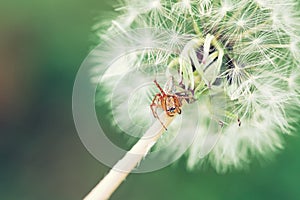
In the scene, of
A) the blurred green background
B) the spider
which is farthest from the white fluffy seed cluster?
the blurred green background

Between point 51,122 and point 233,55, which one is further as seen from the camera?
point 51,122

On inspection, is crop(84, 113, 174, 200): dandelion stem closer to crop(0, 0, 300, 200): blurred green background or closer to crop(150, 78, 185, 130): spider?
crop(150, 78, 185, 130): spider

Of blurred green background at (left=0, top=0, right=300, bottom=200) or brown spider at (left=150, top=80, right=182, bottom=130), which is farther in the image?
blurred green background at (left=0, top=0, right=300, bottom=200)

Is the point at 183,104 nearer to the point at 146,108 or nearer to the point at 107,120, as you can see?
the point at 146,108

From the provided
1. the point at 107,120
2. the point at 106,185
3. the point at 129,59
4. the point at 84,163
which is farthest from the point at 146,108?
the point at 84,163

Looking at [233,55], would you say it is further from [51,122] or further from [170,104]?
[51,122]

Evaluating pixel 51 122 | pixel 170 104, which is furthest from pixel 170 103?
pixel 51 122

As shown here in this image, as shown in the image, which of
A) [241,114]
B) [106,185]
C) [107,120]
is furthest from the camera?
[107,120]
